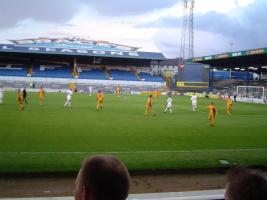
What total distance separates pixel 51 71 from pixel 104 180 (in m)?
75.6

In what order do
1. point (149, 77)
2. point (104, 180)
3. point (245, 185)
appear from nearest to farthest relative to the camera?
1. point (245, 185)
2. point (104, 180)
3. point (149, 77)

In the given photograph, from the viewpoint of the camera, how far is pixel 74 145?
1516cm

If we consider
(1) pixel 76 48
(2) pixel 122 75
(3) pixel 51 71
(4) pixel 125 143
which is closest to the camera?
(4) pixel 125 143

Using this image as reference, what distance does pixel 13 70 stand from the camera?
73312 mm

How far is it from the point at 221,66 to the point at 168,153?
62.0m

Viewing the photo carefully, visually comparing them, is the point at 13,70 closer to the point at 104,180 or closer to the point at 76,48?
the point at 76,48

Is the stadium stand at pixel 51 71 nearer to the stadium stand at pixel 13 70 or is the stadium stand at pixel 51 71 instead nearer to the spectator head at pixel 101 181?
→ the stadium stand at pixel 13 70

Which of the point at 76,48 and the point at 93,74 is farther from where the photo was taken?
the point at 93,74

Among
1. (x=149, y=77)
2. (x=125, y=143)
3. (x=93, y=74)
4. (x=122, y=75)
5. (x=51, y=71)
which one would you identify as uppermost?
(x=51, y=71)

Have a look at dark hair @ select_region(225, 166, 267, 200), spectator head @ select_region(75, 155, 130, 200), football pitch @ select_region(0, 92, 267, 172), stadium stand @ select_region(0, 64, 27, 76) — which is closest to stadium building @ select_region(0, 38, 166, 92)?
stadium stand @ select_region(0, 64, 27, 76)

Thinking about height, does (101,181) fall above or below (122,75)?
below

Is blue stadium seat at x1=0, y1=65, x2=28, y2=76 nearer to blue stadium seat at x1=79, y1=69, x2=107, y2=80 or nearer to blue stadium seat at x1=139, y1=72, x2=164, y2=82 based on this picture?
blue stadium seat at x1=79, y1=69, x2=107, y2=80

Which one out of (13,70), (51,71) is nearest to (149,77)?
(51,71)

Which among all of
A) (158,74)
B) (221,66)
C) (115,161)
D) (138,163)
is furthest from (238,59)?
(115,161)
